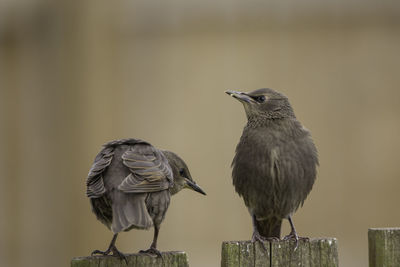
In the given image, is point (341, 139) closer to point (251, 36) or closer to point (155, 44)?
point (251, 36)

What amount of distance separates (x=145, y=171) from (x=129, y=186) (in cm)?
18

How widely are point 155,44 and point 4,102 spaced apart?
173 cm

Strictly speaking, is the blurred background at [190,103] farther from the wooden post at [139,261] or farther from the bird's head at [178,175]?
the wooden post at [139,261]

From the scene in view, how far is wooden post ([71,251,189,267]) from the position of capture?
446cm

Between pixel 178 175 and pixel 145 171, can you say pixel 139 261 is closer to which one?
pixel 145 171

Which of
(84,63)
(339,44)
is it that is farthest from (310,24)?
(84,63)

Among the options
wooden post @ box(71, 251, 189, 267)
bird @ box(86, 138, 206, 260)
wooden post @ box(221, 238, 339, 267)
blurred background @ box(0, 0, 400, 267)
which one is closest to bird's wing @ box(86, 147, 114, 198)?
bird @ box(86, 138, 206, 260)

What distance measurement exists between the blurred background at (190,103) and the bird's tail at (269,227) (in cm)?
185

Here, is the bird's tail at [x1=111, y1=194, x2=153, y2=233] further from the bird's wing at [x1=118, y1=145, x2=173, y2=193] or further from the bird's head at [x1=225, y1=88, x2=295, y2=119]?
the bird's head at [x1=225, y1=88, x2=295, y2=119]

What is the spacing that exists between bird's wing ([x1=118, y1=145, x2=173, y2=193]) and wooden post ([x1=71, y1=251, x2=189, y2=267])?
69 cm

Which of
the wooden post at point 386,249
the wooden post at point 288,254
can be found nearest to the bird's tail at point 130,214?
the wooden post at point 288,254

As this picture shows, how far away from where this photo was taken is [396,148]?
8625mm

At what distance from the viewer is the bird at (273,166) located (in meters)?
6.15

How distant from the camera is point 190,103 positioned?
8.92 meters
